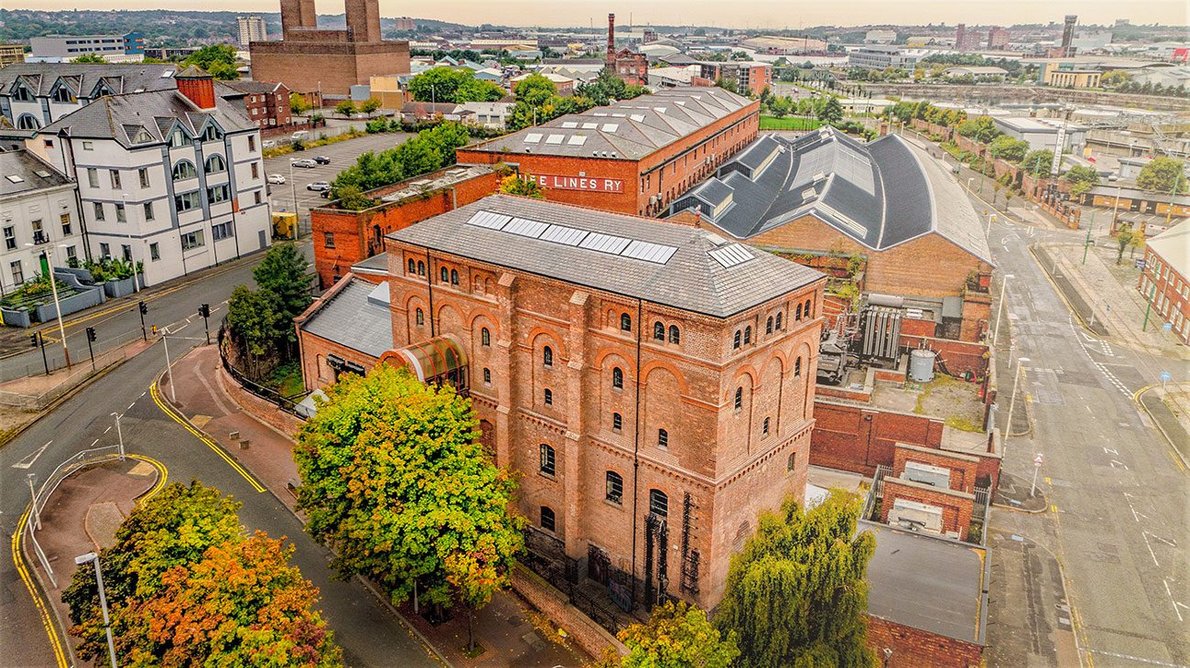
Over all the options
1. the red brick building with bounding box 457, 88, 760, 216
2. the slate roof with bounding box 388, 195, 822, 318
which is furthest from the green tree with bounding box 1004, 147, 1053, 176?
the slate roof with bounding box 388, 195, 822, 318

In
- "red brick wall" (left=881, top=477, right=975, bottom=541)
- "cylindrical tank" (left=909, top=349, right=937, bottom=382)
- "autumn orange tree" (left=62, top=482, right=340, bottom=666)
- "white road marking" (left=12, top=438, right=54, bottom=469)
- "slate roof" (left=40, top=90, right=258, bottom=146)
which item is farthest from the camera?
"slate roof" (left=40, top=90, right=258, bottom=146)

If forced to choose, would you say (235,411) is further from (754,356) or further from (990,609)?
(990,609)

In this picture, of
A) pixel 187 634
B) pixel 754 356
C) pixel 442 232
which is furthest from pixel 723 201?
pixel 187 634

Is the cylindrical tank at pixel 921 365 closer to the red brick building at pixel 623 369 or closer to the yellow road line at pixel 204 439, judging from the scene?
the red brick building at pixel 623 369

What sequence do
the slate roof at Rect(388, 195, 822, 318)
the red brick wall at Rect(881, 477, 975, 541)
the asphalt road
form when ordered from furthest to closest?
the red brick wall at Rect(881, 477, 975, 541) < the asphalt road < the slate roof at Rect(388, 195, 822, 318)

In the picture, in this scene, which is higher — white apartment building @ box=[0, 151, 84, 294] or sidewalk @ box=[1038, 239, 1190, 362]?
white apartment building @ box=[0, 151, 84, 294]

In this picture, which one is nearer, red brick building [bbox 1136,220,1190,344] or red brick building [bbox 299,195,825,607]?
red brick building [bbox 299,195,825,607]

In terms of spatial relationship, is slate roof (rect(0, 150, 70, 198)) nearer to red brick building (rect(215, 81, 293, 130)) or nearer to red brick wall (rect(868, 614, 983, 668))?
red brick wall (rect(868, 614, 983, 668))

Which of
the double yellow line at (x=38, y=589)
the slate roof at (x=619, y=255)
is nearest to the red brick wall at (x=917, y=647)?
the slate roof at (x=619, y=255)
